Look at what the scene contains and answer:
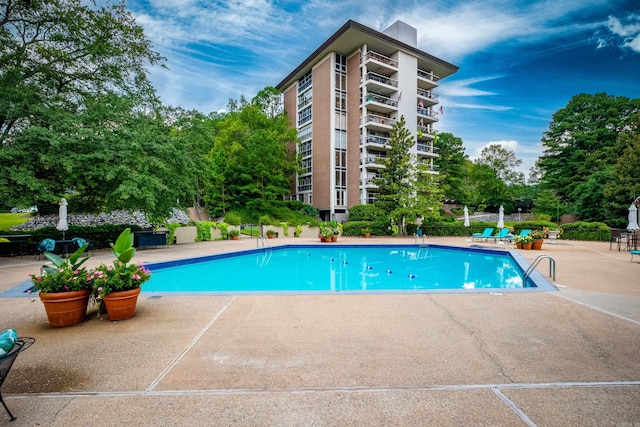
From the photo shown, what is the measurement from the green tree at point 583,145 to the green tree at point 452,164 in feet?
27.5

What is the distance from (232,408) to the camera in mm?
2352

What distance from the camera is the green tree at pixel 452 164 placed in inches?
1448

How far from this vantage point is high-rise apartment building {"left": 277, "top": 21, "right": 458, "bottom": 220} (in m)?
28.7

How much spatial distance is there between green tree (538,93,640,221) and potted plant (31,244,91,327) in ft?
116

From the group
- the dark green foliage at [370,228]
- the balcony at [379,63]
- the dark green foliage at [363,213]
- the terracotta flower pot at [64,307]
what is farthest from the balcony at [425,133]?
the terracotta flower pot at [64,307]

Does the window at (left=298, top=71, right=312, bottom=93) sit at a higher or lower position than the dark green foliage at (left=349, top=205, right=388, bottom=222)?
higher

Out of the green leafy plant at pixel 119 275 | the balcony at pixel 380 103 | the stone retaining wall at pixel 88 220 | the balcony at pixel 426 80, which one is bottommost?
the green leafy plant at pixel 119 275

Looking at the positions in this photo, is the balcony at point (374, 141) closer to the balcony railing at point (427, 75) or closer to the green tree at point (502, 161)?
the balcony railing at point (427, 75)

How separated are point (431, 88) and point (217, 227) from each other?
2802 centimetres

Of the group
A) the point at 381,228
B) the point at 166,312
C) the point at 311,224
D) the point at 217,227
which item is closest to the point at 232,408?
the point at 166,312

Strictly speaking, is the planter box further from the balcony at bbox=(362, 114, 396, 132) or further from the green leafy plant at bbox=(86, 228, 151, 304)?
the balcony at bbox=(362, 114, 396, 132)

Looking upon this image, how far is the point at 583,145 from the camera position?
106ft

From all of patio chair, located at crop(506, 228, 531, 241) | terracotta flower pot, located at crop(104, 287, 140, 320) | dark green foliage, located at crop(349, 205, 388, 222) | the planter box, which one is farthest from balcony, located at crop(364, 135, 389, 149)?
terracotta flower pot, located at crop(104, 287, 140, 320)

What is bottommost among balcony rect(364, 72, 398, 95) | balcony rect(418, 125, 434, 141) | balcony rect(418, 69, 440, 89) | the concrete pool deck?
the concrete pool deck
